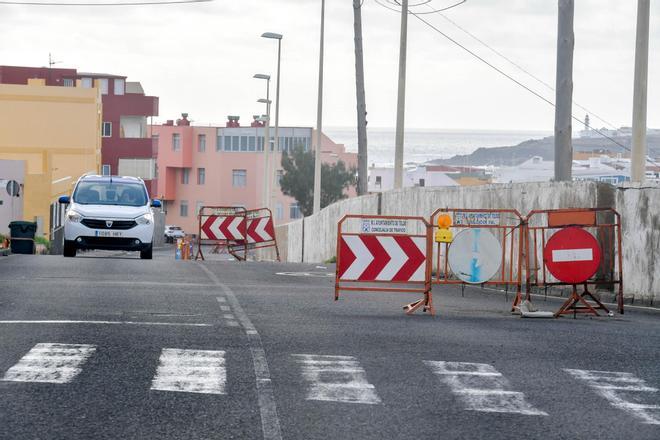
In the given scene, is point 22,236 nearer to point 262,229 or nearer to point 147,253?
point 262,229

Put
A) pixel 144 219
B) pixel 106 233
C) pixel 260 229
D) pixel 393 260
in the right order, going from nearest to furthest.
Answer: pixel 393 260 → pixel 106 233 → pixel 144 219 → pixel 260 229

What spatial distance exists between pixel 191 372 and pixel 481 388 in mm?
2231

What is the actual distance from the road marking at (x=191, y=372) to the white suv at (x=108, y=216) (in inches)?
680

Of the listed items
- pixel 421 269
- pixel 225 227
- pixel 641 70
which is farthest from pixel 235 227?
pixel 421 269

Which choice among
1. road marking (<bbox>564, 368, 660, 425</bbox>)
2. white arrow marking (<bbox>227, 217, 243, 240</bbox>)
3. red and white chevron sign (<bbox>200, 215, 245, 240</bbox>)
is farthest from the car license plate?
road marking (<bbox>564, 368, 660, 425</bbox>)

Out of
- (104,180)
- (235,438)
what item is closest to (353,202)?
(104,180)

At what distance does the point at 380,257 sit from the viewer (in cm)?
1738

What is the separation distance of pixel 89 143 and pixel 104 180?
200ft

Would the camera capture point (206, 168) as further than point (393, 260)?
Yes

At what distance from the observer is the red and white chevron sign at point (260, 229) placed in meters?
40.5

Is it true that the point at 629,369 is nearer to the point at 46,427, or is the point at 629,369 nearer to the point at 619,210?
the point at 46,427

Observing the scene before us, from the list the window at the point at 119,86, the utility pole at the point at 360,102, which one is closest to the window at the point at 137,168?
the window at the point at 119,86

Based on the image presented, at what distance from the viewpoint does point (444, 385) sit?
1014 cm

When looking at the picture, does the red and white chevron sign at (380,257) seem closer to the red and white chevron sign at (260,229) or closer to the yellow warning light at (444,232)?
the yellow warning light at (444,232)
